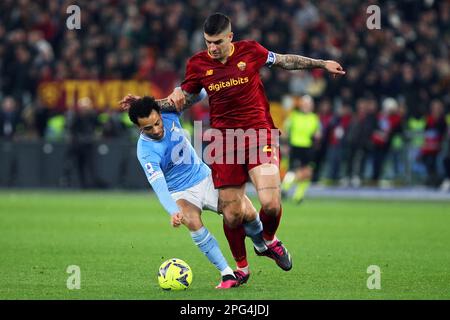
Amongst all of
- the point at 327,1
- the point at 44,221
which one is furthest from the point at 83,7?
the point at 44,221

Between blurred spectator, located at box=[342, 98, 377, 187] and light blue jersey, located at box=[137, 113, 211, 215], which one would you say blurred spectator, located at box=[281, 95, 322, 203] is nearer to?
blurred spectator, located at box=[342, 98, 377, 187]

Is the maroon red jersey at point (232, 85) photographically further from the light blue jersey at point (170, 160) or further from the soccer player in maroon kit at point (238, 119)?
the light blue jersey at point (170, 160)

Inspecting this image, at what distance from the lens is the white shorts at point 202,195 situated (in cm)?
966

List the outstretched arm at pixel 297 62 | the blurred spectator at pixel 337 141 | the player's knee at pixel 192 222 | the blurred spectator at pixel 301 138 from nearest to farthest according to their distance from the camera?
the player's knee at pixel 192 222
the outstretched arm at pixel 297 62
the blurred spectator at pixel 301 138
the blurred spectator at pixel 337 141

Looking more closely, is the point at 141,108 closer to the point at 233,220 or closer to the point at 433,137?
the point at 233,220

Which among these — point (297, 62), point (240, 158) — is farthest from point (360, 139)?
point (240, 158)

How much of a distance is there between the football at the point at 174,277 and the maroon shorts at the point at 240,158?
93 centimetres

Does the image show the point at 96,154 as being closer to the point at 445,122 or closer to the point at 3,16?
the point at 3,16

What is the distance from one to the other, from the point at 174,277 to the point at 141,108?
156cm

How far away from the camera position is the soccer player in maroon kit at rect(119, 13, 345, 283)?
9.59 metres

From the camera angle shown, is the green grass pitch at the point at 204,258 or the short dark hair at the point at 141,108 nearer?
the green grass pitch at the point at 204,258

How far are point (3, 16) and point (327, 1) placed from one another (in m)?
8.96

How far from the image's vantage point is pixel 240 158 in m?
9.70

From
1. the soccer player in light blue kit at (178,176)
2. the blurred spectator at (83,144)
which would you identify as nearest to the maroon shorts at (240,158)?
the soccer player in light blue kit at (178,176)
